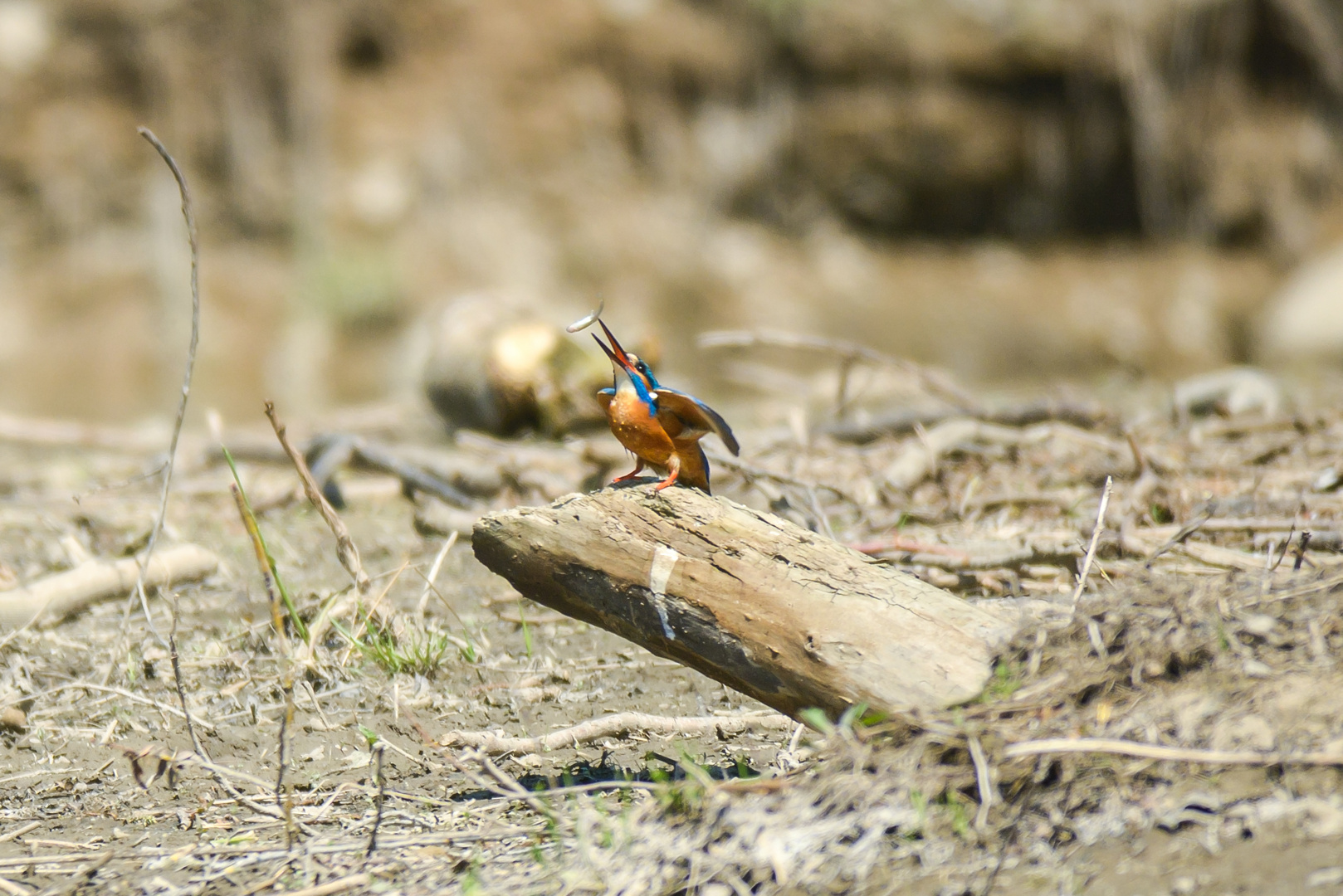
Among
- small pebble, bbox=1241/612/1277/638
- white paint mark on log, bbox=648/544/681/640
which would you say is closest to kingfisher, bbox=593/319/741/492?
white paint mark on log, bbox=648/544/681/640

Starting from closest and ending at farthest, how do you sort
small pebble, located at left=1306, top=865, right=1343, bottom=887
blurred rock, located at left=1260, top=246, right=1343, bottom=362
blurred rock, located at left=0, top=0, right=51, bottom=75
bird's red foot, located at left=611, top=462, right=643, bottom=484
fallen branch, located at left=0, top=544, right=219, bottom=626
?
small pebble, located at left=1306, top=865, right=1343, bottom=887, bird's red foot, located at left=611, top=462, right=643, bottom=484, fallen branch, located at left=0, top=544, right=219, bottom=626, blurred rock, located at left=1260, top=246, right=1343, bottom=362, blurred rock, located at left=0, top=0, right=51, bottom=75

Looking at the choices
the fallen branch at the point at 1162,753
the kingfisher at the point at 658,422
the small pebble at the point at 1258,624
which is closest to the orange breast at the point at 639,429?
the kingfisher at the point at 658,422

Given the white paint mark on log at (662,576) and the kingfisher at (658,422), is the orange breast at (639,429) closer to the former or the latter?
the kingfisher at (658,422)

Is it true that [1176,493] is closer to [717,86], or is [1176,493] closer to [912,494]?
[912,494]

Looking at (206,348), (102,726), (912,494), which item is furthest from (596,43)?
(102,726)

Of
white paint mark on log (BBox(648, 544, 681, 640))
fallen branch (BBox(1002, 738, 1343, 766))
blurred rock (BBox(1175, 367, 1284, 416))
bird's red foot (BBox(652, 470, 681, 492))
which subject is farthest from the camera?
blurred rock (BBox(1175, 367, 1284, 416))

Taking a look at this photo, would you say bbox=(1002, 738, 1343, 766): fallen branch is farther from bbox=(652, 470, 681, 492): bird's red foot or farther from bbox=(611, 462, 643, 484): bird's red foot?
bbox=(611, 462, 643, 484): bird's red foot
